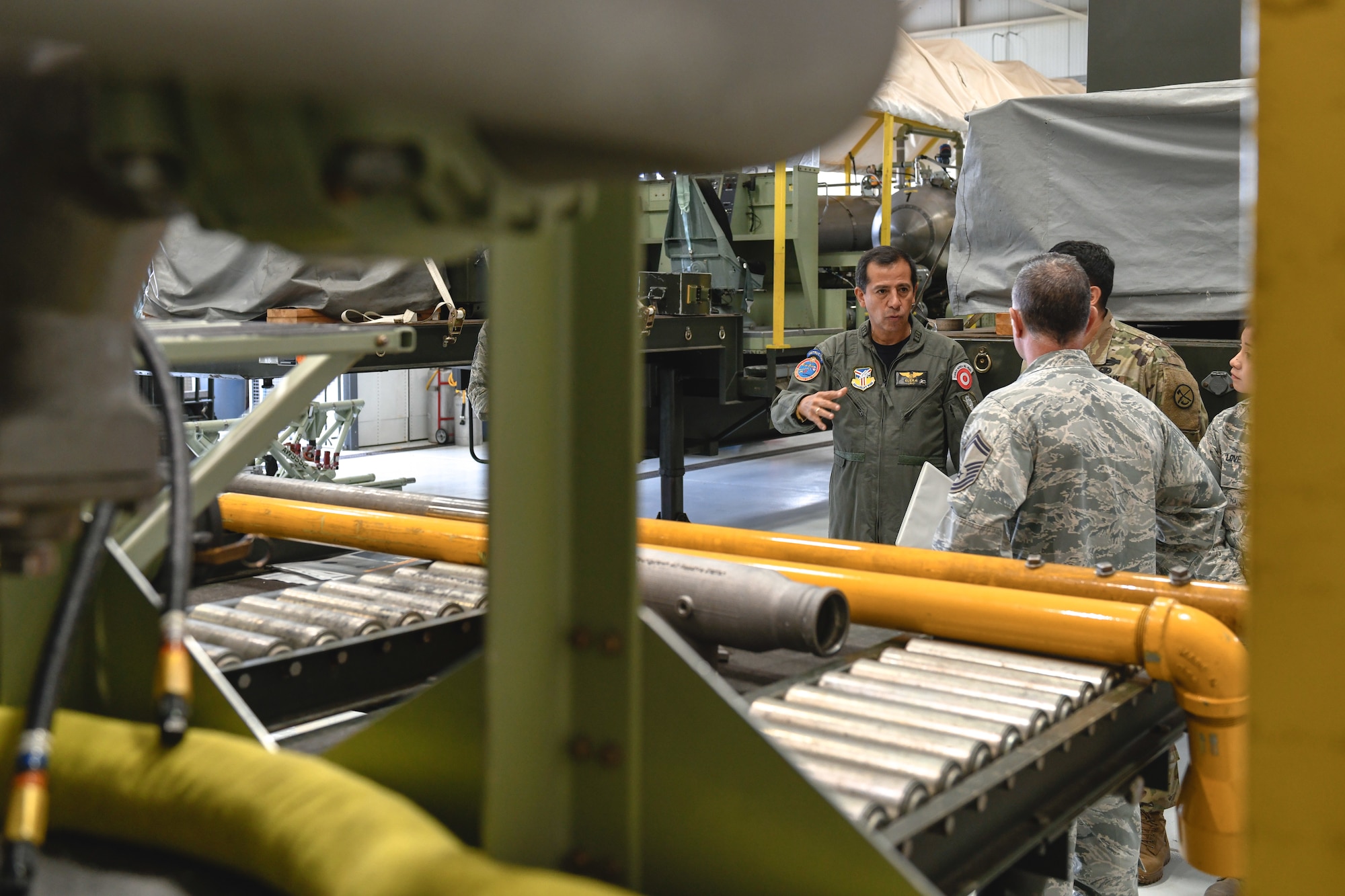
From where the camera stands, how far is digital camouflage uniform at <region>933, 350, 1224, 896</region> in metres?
3.00

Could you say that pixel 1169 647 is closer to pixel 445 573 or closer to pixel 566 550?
pixel 566 550

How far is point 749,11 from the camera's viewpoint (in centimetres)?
58

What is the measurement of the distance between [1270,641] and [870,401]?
149 inches

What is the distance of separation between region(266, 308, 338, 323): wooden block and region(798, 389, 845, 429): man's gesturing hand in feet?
9.16

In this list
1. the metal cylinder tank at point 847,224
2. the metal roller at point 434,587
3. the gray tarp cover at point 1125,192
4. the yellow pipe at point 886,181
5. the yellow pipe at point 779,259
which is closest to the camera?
the metal roller at point 434,587

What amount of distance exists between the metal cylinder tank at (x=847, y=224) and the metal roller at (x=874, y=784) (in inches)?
343

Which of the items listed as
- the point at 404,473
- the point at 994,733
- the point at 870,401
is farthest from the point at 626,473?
→ the point at 404,473

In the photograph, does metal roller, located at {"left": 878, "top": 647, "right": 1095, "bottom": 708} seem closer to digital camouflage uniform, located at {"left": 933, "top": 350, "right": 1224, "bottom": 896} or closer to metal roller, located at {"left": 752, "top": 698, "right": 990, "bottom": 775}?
metal roller, located at {"left": 752, "top": 698, "right": 990, "bottom": 775}

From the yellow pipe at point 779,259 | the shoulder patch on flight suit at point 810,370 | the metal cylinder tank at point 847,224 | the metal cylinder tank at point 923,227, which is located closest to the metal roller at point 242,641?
the shoulder patch on flight suit at point 810,370

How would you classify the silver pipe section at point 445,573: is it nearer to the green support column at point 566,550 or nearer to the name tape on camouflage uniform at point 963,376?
the green support column at point 566,550

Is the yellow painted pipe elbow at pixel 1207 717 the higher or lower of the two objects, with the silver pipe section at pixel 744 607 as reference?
lower

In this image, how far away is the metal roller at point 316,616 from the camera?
2.17 meters

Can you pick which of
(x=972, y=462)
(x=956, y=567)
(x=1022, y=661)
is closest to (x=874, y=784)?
(x=1022, y=661)

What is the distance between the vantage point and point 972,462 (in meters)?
3.04
